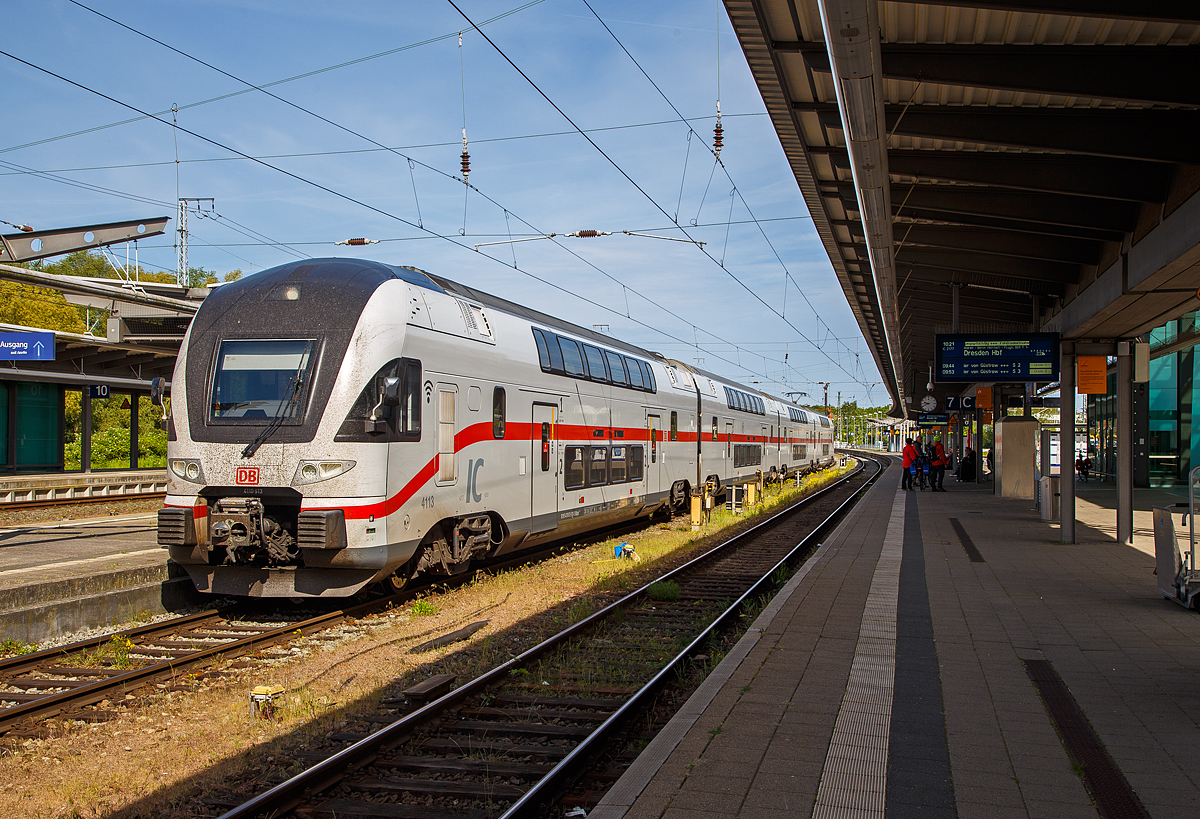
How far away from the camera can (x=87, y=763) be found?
4.95 meters

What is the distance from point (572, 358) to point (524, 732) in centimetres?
818

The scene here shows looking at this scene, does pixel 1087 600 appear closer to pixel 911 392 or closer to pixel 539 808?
pixel 539 808

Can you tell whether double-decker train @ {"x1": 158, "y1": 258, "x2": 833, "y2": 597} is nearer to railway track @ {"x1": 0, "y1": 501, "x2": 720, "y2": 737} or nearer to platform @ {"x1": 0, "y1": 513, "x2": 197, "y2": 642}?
railway track @ {"x1": 0, "y1": 501, "x2": 720, "y2": 737}

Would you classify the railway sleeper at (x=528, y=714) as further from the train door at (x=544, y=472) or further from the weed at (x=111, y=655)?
the train door at (x=544, y=472)

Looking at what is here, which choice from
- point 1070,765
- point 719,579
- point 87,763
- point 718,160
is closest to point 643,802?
point 1070,765

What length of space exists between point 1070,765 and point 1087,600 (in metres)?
A: 5.26

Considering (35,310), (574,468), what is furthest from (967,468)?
(35,310)

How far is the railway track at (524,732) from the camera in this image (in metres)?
4.43

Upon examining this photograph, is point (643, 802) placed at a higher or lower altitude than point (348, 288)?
lower

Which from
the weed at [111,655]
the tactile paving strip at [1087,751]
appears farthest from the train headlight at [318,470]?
the tactile paving strip at [1087,751]

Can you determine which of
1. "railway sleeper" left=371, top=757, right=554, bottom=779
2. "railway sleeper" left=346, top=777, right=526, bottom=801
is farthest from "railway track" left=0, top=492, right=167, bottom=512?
"railway sleeper" left=346, top=777, right=526, bottom=801

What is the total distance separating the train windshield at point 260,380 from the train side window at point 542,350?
4.12m

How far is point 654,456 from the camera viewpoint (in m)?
17.1

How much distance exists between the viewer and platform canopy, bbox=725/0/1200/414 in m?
6.64
